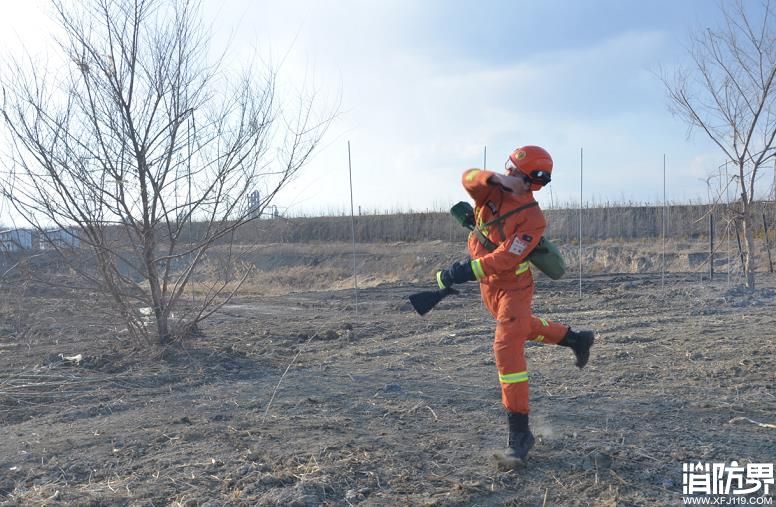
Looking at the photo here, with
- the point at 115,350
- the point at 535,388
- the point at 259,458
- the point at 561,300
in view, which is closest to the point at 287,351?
the point at 115,350

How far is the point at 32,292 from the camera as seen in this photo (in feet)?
38.3

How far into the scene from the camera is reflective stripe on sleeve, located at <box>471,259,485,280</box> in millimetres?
3812

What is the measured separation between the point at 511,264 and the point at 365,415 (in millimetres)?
1746

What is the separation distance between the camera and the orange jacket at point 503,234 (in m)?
3.78

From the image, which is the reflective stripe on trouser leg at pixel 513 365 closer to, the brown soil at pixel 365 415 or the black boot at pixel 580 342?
the brown soil at pixel 365 415

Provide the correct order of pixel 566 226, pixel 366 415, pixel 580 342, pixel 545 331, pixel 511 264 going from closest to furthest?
pixel 511 264
pixel 545 331
pixel 580 342
pixel 366 415
pixel 566 226

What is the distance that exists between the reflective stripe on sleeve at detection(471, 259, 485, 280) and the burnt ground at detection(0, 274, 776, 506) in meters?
1.03

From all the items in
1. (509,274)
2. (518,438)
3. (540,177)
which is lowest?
(518,438)

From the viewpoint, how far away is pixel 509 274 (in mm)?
3914

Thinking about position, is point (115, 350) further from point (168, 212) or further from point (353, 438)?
point (353, 438)

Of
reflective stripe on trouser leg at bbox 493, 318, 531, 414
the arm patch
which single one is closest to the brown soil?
reflective stripe on trouser leg at bbox 493, 318, 531, 414

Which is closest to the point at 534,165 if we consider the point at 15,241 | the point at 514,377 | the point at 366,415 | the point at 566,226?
the point at 514,377

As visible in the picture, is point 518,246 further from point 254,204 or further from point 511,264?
point 254,204

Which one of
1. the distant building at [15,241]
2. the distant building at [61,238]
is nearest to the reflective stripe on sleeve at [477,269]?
the distant building at [61,238]
